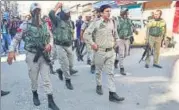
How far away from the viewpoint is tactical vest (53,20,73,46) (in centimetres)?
849

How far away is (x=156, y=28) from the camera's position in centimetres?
1145

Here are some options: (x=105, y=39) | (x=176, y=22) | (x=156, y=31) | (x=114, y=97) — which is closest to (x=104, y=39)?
(x=105, y=39)

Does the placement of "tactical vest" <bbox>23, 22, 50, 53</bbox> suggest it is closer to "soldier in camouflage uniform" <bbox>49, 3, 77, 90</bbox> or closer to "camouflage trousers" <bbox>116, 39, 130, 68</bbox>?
"soldier in camouflage uniform" <bbox>49, 3, 77, 90</bbox>

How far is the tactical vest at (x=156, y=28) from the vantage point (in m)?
11.3

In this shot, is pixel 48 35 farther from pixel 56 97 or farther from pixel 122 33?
pixel 122 33

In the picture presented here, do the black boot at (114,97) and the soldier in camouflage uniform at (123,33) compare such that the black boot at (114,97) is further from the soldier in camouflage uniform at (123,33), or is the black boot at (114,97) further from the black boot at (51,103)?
the soldier in camouflage uniform at (123,33)

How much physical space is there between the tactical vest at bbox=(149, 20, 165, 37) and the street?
101 cm

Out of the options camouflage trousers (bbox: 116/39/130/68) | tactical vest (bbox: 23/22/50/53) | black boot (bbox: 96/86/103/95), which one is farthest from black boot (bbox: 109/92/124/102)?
camouflage trousers (bbox: 116/39/130/68)

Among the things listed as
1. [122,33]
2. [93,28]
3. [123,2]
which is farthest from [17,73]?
[123,2]

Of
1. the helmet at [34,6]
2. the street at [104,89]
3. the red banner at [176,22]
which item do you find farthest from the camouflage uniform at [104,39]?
the red banner at [176,22]

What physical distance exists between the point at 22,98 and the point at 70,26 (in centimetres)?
192

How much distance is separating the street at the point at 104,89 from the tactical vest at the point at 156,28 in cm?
101

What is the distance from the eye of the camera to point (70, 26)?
8.66 meters

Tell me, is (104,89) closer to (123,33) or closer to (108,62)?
(108,62)
